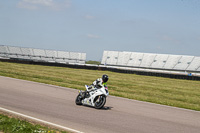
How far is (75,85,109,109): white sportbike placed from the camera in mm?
10284

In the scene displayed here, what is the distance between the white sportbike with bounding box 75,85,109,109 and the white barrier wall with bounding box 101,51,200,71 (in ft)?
163

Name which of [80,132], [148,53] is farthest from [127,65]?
[80,132]

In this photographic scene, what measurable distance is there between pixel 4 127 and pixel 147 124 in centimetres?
421

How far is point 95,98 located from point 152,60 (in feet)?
171

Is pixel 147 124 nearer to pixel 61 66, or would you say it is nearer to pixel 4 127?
pixel 4 127

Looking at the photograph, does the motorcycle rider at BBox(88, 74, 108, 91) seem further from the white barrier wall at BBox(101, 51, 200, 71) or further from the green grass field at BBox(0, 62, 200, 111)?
the white barrier wall at BBox(101, 51, 200, 71)

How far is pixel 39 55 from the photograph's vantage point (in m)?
49.3

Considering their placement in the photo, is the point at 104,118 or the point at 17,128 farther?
the point at 104,118

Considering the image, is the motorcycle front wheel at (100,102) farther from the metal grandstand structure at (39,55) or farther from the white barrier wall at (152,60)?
the white barrier wall at (152,60)

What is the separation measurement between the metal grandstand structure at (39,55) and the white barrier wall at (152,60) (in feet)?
42.2

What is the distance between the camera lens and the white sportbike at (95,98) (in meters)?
10.3

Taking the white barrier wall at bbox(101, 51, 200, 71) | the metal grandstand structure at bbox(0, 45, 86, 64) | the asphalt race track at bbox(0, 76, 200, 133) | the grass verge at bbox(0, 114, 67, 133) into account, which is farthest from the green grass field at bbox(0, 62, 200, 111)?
the white barrier wall at bbox(101, 51, 200, 71)

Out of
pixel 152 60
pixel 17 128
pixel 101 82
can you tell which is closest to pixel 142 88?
pixel 101 82

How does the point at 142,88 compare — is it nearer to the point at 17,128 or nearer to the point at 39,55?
the point at 17,128
